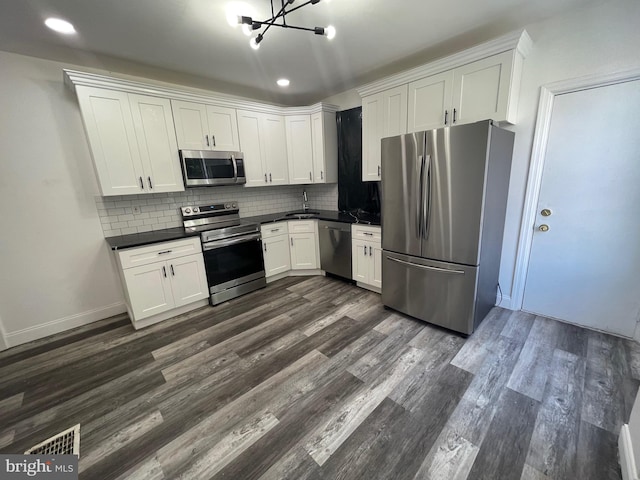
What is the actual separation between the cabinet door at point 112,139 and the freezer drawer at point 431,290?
2811 millimetres

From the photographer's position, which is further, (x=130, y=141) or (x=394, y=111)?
(x=394, y=111)

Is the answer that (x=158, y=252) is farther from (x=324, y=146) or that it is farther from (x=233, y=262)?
(x=324, y=146)

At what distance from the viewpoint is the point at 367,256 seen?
3.20m

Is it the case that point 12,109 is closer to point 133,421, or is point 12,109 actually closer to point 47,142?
point 47,142

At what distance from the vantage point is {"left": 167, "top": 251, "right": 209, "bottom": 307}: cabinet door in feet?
9.18

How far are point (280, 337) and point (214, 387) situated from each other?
0.71 metres

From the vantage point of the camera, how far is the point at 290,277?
3943mm

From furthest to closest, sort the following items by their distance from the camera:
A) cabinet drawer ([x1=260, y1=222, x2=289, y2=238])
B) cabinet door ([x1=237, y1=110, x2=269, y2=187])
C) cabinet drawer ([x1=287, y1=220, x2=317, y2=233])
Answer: cabinet drawer ([x1=287, y1=220, x2=317, y2=233]), cabinet drawer ([x1=260, y1=222, x2=289, y2=238]), cabinet door ([x1=237, y1=110, x2=269, y2=187])

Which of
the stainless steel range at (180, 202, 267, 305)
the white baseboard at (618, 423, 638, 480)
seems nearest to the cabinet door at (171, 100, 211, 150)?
the stainless steel range at (180, 202, 267, 305)

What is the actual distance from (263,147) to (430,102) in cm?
219

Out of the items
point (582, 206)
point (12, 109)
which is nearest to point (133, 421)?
point (12, 109)

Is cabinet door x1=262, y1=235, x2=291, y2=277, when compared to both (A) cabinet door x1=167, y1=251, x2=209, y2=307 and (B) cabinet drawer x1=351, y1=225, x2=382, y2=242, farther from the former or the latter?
(B) cabinet drawer x1=351, y1=225, x2=382, y2=242

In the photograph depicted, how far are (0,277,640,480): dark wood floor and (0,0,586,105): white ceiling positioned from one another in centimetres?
270

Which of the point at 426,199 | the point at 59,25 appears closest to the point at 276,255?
the point at 426,199
